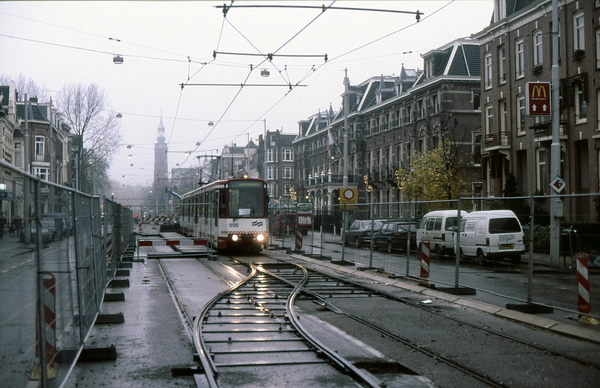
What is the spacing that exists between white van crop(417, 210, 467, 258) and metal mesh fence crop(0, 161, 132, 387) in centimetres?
947

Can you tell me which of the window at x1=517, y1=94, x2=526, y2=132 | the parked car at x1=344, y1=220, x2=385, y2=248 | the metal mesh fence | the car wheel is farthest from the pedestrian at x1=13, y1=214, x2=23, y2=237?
the window at x1=517, y1=94, x2=526, y2=132

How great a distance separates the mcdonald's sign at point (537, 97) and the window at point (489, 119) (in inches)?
622

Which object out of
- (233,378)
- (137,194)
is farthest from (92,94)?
(137,194)

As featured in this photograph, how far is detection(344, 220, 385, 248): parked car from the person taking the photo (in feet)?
64.6

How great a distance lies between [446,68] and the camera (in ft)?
170

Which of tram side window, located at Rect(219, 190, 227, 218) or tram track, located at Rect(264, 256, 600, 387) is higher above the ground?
tram side window, located at Rect(219, 190, 227, 218)

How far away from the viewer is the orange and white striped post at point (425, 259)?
1568 cm

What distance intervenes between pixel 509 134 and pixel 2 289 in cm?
3722

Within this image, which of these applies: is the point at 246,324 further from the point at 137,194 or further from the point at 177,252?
the point at 137,194

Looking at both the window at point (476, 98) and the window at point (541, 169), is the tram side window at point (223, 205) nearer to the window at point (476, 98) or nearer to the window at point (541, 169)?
the window at point (541, 169)

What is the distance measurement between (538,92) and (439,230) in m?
11.7

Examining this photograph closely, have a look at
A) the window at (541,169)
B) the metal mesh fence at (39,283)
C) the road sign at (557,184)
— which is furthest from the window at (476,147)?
the metal mesh fence at (39,283)

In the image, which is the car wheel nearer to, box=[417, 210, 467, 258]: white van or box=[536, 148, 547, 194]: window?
box=[417, 210, 467, 258]: white van

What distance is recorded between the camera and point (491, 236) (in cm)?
1312
